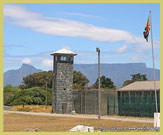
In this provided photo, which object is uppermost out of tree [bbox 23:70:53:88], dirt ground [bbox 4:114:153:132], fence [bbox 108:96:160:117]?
tree [bbox 23:70:53:88]

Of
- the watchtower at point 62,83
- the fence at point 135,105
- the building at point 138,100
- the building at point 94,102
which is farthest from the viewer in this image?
the watchtower at point 62,83

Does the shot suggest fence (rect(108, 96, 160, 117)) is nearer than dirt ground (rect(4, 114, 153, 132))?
No

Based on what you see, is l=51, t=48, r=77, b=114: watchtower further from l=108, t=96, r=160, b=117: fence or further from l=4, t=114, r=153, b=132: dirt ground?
l=4, t=114, r=153, b=132: dirt ground

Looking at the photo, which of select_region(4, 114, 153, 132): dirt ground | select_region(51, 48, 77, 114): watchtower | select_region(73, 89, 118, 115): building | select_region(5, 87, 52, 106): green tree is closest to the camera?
select_region(4, 114, 153, 132): dirt ground

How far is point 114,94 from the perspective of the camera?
52781 millimetres

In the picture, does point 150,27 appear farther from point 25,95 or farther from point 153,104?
point 25,95

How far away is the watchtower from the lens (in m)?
56.9

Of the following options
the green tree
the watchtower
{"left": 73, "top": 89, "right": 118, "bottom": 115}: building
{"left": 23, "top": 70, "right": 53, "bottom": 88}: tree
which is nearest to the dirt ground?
{"left": 73, "top": 89, "right": 118, "bottom": 115}: building

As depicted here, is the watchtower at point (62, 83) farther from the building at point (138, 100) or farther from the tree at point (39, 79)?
the tree at point (39, 79)

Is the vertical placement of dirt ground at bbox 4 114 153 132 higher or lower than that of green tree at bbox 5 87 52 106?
lower

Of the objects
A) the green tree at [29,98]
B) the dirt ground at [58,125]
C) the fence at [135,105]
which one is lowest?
the dirt ground at [58,125]

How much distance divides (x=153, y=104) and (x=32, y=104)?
113ft

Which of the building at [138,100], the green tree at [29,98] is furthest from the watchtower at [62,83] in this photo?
the green tree at [29,98]

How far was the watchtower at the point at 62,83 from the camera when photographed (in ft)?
187
